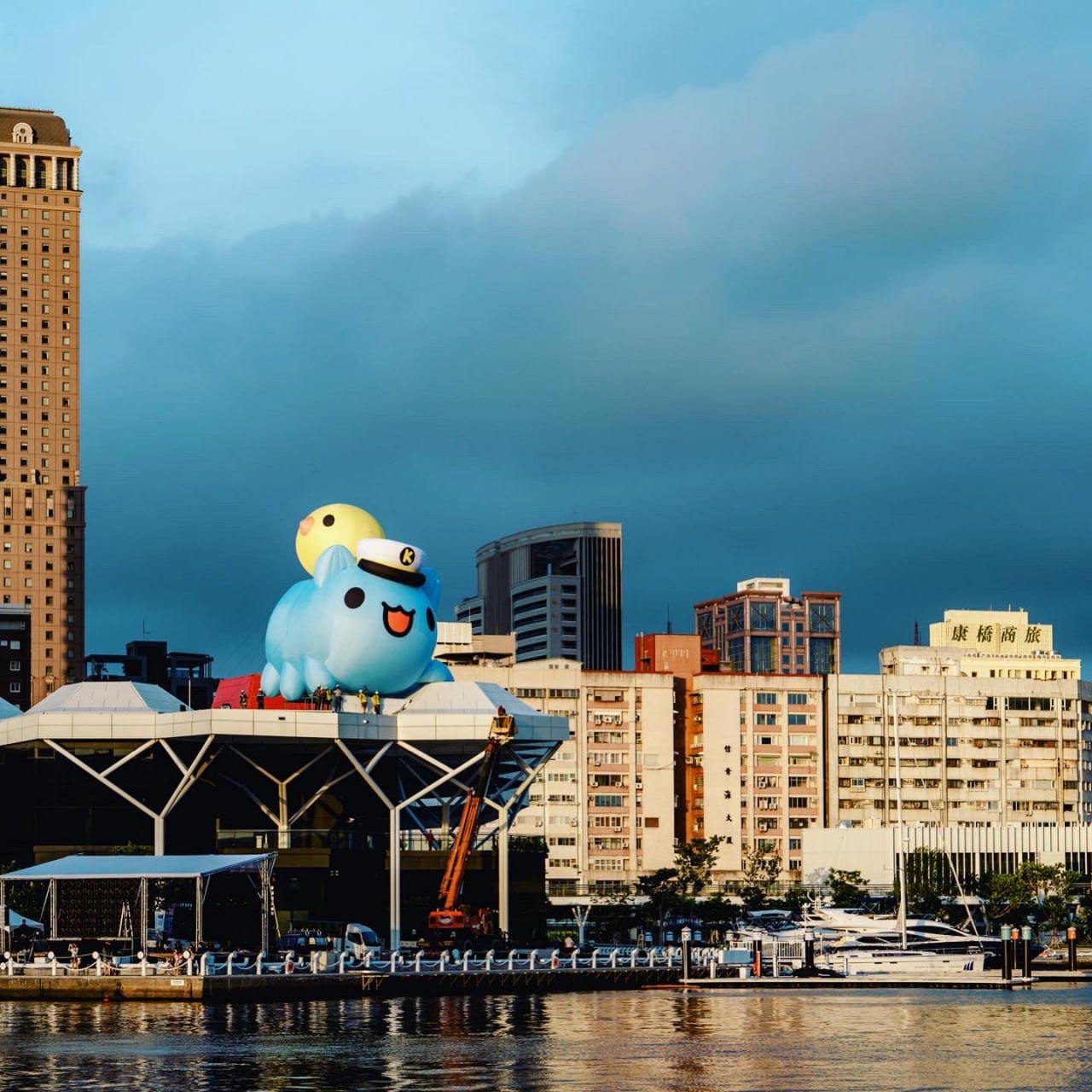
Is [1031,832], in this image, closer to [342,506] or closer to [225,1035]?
[342,506]

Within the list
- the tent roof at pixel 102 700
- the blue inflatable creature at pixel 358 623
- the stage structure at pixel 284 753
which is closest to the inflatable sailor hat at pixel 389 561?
the blue inflatable creature at pixel 358 623

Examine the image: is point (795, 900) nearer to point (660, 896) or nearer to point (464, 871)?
point (660, 896)

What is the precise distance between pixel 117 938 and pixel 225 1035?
2590 centimetres

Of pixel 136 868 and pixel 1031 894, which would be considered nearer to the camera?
pixel 136 868

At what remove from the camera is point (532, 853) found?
132000 millimetres

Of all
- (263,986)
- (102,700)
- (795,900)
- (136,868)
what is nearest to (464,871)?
(102,700)

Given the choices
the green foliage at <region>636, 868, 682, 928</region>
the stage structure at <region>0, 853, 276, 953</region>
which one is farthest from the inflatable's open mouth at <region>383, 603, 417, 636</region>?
the green foliage at <region>636, 868, 682, 928</region>

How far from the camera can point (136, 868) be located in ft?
323

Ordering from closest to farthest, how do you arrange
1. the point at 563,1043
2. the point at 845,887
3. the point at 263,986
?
the point at 563,1043 → the point at 263,986 → the point at 845,887

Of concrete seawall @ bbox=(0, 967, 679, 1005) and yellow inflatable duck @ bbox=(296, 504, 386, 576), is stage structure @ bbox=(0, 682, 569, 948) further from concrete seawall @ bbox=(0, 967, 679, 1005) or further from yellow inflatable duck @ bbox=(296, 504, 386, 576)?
concrete seawall @ bbox=(0, 967, 679, 1005)

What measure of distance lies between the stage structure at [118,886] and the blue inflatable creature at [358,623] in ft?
46.9

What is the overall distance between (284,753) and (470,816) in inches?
460

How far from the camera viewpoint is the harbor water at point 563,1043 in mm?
63750

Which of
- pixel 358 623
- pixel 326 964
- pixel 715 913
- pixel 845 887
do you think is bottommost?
pixel 715 913
